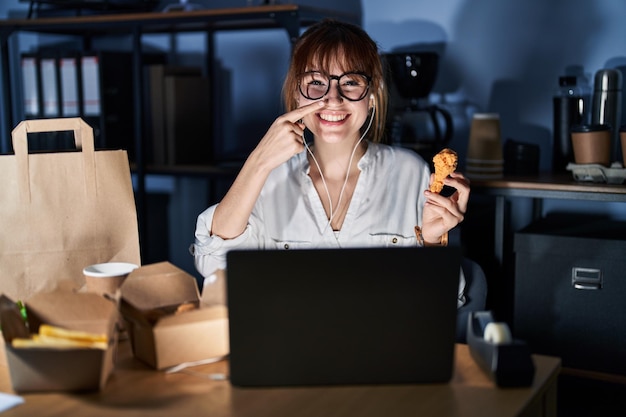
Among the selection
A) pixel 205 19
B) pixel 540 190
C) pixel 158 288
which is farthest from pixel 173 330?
pixel 205 19

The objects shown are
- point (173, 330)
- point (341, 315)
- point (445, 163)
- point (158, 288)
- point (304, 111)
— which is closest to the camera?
point (341, 315)

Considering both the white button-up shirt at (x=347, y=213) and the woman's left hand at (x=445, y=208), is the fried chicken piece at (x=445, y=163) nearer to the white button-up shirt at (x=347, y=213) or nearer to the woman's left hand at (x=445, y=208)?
the woman's left hand at (x=445, y=208)

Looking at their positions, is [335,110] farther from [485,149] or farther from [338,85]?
[485,149]

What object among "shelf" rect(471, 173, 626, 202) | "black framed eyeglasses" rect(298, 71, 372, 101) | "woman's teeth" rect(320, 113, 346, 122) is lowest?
"shelf" rect(471, 173, 626, 202)

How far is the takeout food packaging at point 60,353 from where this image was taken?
3.76ft

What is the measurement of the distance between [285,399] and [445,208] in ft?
2.26

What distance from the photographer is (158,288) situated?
139 centimetres

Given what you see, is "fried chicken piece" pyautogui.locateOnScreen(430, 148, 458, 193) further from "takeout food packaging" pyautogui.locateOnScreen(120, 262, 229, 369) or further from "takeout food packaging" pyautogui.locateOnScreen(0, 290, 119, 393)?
"takeout food packaging" pyautogui.locateOnScreen(0, 290, 119, 393)

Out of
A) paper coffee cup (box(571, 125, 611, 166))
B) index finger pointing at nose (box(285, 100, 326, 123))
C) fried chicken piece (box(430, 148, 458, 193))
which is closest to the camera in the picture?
fried chicken piece (box(430, 148, 458, 193))

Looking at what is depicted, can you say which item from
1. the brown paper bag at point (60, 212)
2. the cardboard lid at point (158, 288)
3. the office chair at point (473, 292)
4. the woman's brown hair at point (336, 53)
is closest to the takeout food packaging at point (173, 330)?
the cardboard lid at point (158, 288)

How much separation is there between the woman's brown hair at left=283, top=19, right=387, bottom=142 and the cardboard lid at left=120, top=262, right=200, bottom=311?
0.72 meters

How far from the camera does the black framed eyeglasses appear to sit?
1916 mm

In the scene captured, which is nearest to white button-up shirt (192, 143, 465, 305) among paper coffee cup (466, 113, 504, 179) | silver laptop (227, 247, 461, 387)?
paper coffee cup (466, 113, 504, 179)

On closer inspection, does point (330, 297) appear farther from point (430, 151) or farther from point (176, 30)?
point (176, 30)
